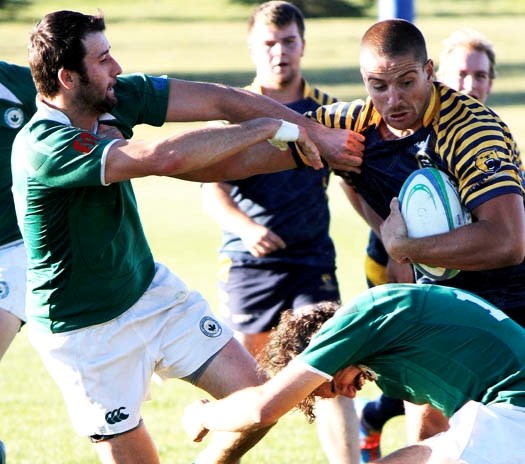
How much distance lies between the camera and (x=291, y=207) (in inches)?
291

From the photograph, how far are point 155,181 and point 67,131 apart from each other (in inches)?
601

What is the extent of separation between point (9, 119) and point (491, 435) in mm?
3233

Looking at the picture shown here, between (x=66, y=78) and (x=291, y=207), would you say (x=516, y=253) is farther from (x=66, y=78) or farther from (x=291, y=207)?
(x=291, y=207)

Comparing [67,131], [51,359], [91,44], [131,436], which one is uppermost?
[91,44]

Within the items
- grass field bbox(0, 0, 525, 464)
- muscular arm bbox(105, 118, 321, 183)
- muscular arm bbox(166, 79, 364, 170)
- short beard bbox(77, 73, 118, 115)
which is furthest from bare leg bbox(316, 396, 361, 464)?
short beard bbox(77, 73, 118, 115)

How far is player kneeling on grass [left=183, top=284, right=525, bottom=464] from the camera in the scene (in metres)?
4.47

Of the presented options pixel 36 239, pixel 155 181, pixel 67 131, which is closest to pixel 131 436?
pixel 36 239

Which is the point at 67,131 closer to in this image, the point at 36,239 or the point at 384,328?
the point at 36,239

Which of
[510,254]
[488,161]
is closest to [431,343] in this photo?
[510,254]

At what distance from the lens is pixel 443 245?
504 centimetres

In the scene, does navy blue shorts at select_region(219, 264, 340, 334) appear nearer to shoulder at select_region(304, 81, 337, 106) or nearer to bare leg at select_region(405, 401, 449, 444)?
shoulder at select_region(304, 81, 337, 106)

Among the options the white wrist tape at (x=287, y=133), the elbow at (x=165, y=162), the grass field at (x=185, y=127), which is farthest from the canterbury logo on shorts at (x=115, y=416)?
the grass field at (x=185, y=127)

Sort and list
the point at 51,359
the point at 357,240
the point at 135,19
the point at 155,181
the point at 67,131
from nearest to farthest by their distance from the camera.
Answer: the point at 67,131 < the point at 51,359 < the point at 357,240 < the point at 155,181 < the point at 135,19

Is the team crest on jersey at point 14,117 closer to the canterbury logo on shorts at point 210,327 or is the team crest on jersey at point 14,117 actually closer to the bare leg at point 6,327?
the bare leg at point 6,327
